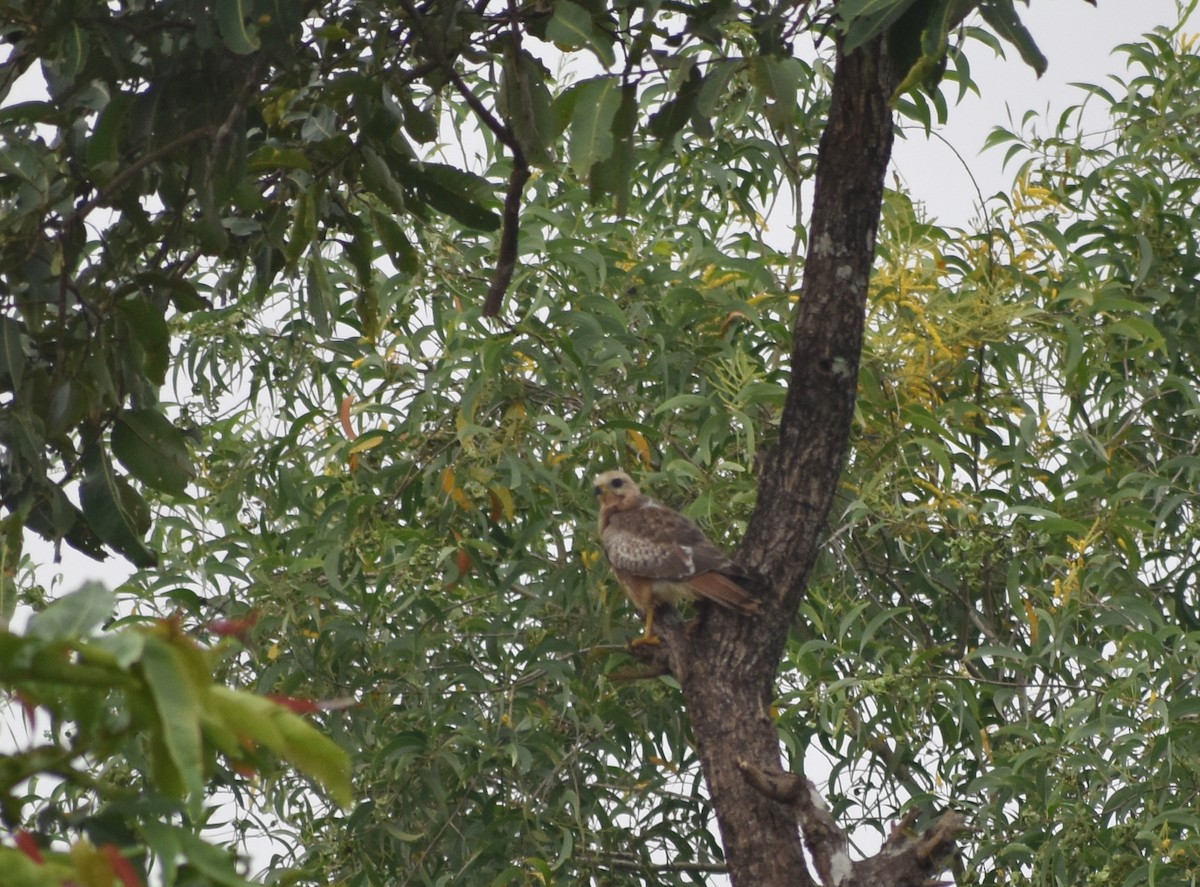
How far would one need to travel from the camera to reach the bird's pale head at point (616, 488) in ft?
16.8

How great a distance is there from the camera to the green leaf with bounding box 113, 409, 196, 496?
2881mm

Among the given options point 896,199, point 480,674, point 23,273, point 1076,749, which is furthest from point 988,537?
point 23,273

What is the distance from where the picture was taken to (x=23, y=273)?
115 inches

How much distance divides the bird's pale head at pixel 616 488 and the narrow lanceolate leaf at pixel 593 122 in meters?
2.49

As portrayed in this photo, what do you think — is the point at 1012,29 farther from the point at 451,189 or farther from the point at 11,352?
the point at 11,352

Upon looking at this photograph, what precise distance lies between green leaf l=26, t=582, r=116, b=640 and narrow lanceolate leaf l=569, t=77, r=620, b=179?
5.67 feet

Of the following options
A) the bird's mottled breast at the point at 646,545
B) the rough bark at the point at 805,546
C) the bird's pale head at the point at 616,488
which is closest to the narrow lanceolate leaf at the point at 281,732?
the rough bark at the point at 805,546

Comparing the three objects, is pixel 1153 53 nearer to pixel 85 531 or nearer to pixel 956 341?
pixel 956 341

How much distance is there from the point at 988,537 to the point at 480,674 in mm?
1718

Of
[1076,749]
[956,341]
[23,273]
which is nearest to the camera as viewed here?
[23,273]

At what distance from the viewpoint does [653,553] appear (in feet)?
15.1

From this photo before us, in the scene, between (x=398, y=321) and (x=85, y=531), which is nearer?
(x=85, y=531)

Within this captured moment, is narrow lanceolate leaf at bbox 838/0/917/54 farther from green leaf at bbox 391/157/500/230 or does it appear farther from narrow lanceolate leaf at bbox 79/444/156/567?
narrow lanceolate leaf at bbox 79/444/156/567

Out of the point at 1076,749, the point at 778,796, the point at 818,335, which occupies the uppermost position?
the point at 818,335
